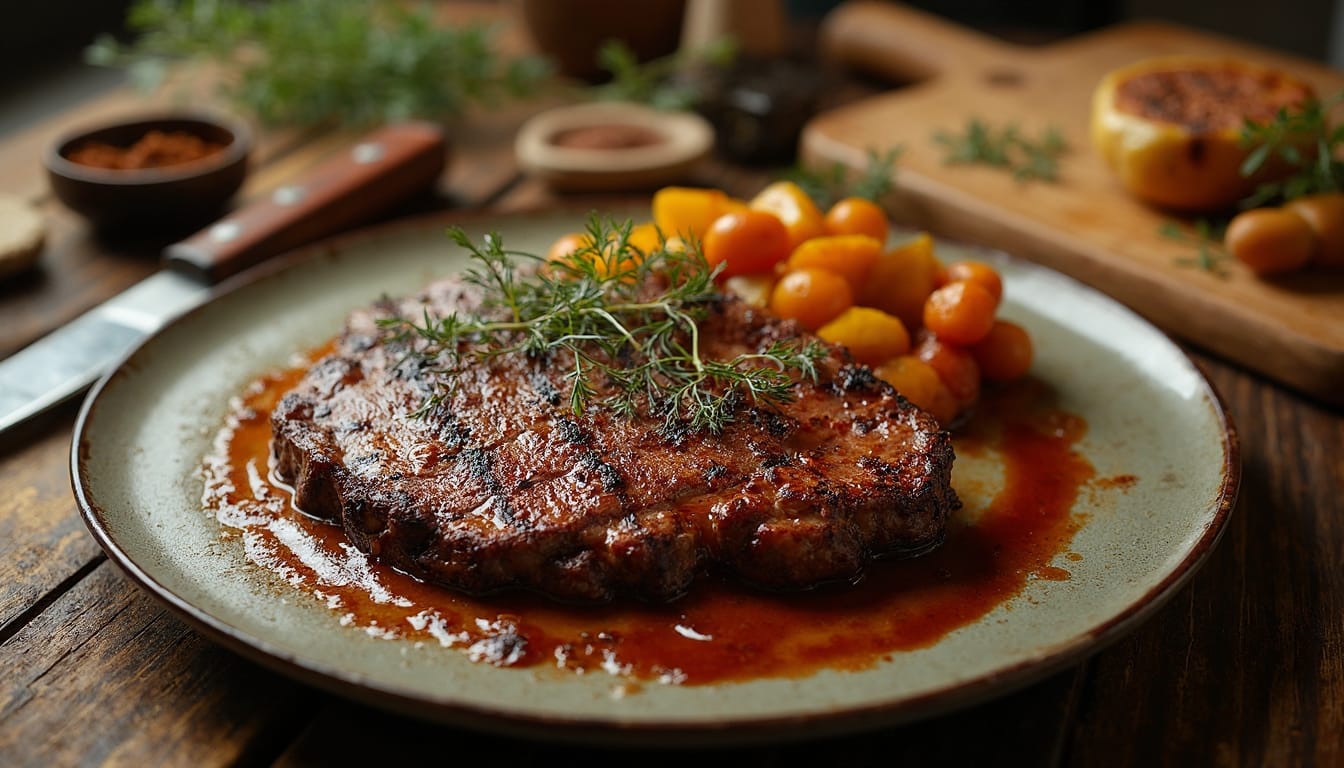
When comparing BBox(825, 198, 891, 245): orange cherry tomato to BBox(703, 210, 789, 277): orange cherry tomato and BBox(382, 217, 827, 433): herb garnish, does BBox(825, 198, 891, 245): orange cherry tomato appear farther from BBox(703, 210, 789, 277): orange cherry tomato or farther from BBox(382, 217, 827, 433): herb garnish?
BBox(382, 217, 827, 433): herb garnish

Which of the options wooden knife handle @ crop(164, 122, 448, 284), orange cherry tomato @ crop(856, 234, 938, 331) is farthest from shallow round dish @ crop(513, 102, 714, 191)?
orange cherry tomato @ crop(856, 234, 938, 331)

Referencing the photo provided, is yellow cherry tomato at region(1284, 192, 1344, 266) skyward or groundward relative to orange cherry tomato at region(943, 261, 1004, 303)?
groundward

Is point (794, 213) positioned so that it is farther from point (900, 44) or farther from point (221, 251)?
point (900, 44)

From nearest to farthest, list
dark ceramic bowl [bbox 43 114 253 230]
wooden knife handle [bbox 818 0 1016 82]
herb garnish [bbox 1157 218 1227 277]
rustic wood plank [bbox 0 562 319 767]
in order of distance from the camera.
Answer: rustic wood plank [bbox 0 562 319 767] < herb garnish [bbox 1157 218 1227 277] < dark ceramic bowl [bbox 43 114 253 230] < wooden knife handle [bbox 818 0 1016 82]

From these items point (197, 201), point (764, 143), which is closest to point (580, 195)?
point (764, 143)

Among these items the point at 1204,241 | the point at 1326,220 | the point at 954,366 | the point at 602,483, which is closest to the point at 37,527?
the point at 602,483

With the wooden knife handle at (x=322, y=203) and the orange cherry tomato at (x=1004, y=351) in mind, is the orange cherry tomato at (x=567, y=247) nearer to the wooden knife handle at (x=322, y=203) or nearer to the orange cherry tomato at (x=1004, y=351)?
the wooden knife handle at (x=322, y=203)

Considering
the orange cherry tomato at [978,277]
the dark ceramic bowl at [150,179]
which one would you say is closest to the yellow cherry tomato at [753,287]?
the orange cherry tomato at [978,277]
